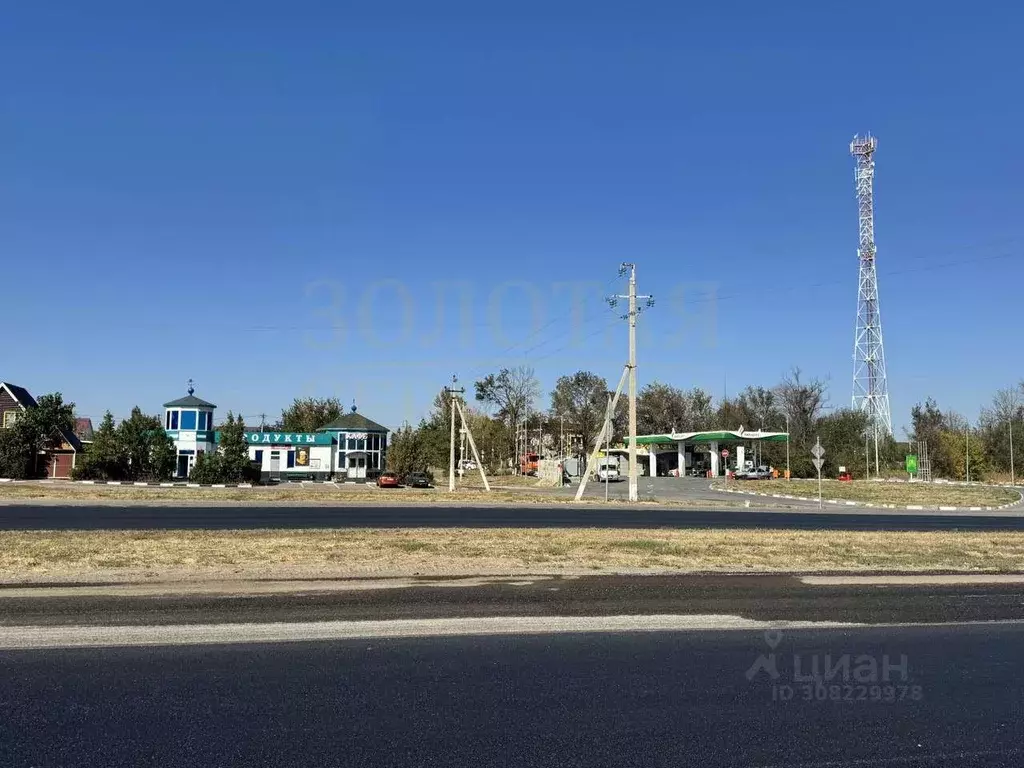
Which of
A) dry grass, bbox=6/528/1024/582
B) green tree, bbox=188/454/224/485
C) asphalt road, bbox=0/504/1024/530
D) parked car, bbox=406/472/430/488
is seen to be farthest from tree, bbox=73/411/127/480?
dry grass, bbox=6/528/1024/582

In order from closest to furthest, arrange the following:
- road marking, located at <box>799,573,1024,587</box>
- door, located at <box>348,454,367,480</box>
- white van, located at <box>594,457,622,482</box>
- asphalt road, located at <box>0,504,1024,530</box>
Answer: road marking, located at <box>799,573,1024,587</box>
asphalt road, located at <box>0,504,1024,530</box>
door, located at <box>348,454,367,480</box>
white van, located at <box>594,457,622,482</box>

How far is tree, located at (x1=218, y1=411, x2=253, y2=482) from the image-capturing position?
55.2 m

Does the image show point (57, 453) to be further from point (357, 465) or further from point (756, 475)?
point (756, 475)

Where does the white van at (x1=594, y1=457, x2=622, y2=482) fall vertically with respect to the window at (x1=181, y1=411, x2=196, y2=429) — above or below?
below

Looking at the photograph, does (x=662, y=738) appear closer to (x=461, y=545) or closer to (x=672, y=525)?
(x=461, y=545)

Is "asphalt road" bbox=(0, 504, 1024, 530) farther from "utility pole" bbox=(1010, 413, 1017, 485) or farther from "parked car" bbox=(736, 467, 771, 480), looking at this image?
"utility pole" bbox=(1010, 413, 1017, 485)

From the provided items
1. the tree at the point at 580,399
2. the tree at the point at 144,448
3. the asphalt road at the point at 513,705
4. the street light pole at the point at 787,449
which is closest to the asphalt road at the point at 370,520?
the asphalt road at the point at 513,705

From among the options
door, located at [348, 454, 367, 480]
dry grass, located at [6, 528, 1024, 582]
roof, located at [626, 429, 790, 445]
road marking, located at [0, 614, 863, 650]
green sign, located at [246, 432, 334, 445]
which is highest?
roof, located at [626, 429, 790, 445]

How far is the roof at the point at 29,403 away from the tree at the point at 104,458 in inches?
156

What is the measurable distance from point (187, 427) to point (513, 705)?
2561 inches

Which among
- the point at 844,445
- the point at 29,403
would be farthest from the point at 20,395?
the point at 844,445

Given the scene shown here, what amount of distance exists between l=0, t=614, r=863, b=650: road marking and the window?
60.6 metres

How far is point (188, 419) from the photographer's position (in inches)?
2569

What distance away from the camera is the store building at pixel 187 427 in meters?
64.7
